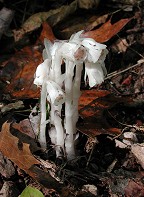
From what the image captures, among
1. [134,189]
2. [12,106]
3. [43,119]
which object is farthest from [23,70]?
Result: [134,189]

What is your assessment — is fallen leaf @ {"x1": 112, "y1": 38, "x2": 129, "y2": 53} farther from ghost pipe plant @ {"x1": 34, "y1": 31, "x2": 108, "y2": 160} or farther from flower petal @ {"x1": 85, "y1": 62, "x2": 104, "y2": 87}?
flower petal @ {"x1": 85, "y1": 62, "x2": 104, "y2": 87}

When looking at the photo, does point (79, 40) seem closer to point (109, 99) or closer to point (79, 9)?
point (109, 99)

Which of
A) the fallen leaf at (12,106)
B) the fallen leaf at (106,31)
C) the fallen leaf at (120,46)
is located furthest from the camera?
the fallen leaf at (120,46)

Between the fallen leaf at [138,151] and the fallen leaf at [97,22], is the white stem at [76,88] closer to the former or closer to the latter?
the fallen leaf at [138,151]

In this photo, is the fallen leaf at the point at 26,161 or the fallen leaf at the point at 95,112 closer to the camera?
the fallen leaf at the point at 26,161

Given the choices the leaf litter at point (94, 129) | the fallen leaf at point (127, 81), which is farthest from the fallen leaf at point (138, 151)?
the fallen leaf at point (127, 81)

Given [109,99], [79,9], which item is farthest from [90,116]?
[79,9]
